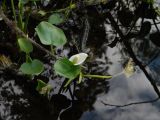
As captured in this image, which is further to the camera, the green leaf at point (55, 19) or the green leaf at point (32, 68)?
the green leaf at point (55, 19)

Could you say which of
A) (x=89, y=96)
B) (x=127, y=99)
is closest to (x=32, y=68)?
(x=89, y=96)

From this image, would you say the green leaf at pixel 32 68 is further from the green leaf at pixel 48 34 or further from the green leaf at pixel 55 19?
the green leaf at pixel 55 19

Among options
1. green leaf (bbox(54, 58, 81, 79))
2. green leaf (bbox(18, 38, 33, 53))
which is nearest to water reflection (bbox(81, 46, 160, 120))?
green leaf (bbox(54, 58, 81, 79))

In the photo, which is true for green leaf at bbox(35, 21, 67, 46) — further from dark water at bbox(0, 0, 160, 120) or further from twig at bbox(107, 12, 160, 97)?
twig at bbox(107, 12, 160, 97)

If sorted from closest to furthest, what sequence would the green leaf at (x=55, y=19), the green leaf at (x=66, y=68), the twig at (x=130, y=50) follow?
the green leaf at (x=66, y=68), the twig at (x=130, y=50), the green leaf at (x=55, y=19)

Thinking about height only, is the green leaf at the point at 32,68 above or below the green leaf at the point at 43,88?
above

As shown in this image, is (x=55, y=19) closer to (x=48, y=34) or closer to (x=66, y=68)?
(x=48, y=34)

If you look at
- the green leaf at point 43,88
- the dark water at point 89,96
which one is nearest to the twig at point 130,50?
the dark water at point 89,96

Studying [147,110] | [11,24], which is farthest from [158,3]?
[11,24]
